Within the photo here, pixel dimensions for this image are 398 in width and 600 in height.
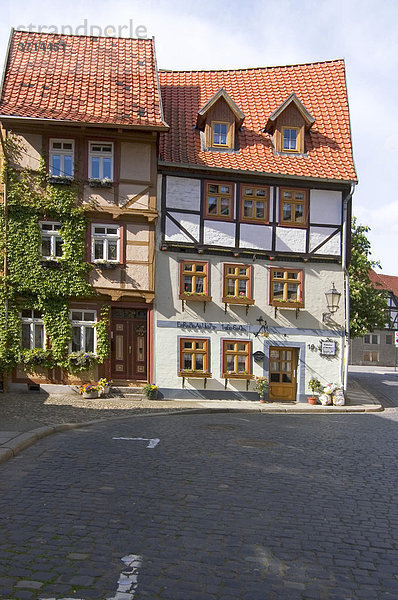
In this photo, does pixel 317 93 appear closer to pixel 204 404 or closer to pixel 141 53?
pixel 141 53

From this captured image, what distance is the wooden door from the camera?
20.5 meters

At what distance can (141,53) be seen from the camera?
77.4ft

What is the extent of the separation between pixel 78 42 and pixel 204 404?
15483mm

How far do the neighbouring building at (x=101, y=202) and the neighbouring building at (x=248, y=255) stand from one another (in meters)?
0.70

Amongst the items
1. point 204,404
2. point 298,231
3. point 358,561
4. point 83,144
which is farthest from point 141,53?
point 358,561

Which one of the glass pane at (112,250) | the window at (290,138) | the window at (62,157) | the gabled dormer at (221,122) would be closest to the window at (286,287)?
the window at (290,138)

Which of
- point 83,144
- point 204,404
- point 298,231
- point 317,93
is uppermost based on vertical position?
point 317,93

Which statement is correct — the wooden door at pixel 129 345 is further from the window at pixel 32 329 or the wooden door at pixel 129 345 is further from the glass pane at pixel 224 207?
the glass pane at pixel 224 207

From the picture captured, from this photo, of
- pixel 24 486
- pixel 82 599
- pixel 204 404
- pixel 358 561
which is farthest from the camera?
pixel 204 404

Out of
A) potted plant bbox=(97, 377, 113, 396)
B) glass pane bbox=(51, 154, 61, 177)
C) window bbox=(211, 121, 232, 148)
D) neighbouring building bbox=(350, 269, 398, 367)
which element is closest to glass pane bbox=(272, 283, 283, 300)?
window bbox=(211, 121, 232, 148)

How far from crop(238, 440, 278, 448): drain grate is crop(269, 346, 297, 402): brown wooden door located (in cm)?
1063

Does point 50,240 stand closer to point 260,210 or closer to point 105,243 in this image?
point 105,243

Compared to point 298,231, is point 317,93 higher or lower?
higher

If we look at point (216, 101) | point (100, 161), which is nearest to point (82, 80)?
point (100, 161)
